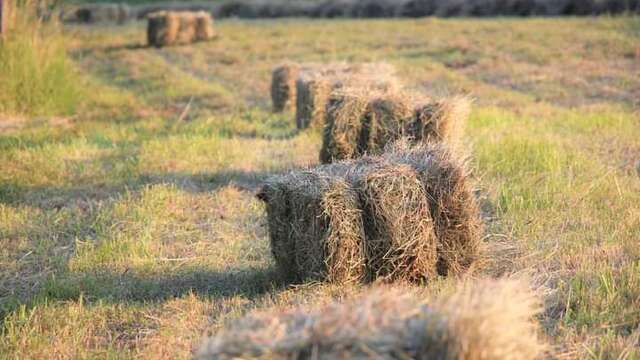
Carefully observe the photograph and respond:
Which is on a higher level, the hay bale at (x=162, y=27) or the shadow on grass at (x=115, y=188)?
the hay bale at (x=162, y=27)

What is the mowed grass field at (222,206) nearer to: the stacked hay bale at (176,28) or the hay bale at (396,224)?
the hay bale at (396,224)

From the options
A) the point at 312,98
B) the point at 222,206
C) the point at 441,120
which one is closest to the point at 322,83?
the point at 312,98

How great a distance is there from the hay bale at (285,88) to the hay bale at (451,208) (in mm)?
7909

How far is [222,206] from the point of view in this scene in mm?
7672

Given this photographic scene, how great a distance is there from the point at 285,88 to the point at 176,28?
1174 centimetres

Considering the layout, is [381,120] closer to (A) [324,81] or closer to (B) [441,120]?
(B) [441,120]

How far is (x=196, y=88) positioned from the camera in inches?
646

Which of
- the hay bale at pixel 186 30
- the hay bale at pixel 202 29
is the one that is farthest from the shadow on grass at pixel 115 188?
the hay bale at pixel 202 29

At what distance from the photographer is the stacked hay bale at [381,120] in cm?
800

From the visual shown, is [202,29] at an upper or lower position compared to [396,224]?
lower

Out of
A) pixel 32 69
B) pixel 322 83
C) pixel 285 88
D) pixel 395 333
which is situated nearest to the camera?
pixel 395 333

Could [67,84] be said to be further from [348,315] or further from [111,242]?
Result: [348,315]

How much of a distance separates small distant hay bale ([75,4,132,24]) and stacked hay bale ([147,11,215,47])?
969 cm

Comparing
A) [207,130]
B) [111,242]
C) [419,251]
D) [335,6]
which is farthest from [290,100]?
[335,6]
